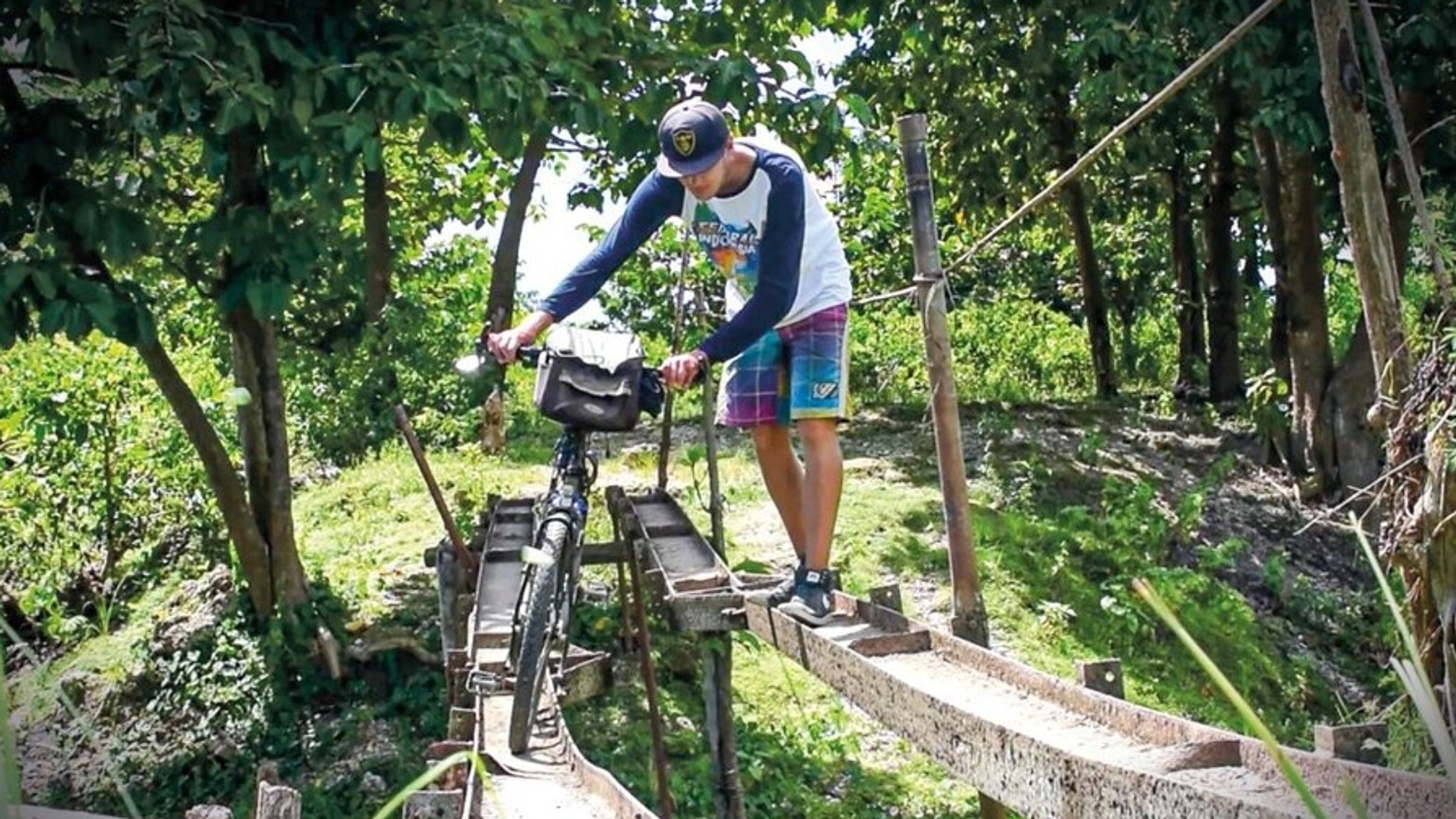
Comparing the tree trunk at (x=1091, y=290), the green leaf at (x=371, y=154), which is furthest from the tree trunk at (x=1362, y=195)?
the tree trunk at (x=1091, y=290)

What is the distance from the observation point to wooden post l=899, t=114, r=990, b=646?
16.3 feet

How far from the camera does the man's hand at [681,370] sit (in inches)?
163

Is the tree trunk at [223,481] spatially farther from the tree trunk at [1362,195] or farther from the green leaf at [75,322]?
the tree trunk at [1362,195]

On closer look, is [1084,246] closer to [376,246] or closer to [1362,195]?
[376,246]

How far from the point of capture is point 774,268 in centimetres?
423

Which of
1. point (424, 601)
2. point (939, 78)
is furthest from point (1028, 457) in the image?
point (424, 601)

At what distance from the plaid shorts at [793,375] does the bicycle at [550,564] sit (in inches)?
19.4

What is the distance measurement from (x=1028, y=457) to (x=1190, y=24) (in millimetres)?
3802

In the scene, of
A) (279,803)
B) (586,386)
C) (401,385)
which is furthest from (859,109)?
(279,803)

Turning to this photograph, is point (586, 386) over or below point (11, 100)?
below

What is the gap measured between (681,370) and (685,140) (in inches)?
23.0

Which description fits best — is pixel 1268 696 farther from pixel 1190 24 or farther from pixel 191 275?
pixel 191 275

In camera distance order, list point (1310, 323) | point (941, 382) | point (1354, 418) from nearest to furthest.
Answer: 1. point (941, 382)
2. point (1354, 418)
3. point (1310, 323)

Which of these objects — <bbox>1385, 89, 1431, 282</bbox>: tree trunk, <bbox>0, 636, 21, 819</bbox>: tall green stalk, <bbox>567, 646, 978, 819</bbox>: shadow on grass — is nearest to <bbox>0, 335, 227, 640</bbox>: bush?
<bbox>567, 646, 978, 819</bbox>: shadow on grass
